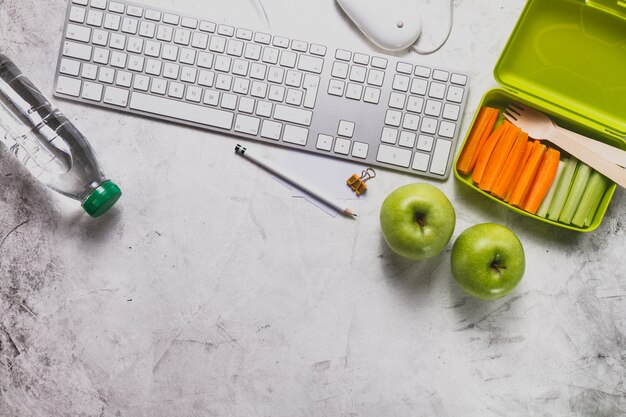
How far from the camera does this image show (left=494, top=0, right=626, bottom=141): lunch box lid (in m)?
0.79

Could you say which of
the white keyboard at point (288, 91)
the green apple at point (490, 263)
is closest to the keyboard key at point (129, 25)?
the white keyboard at point (288, 91)

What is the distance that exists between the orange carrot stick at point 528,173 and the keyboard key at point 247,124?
1.46 ft

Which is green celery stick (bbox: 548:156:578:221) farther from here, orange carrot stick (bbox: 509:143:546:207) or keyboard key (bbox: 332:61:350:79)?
keyboard key (bbox: 332:61:350:79)

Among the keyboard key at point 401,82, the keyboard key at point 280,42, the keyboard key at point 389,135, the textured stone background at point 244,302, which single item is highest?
the keyboard key at point 280,42

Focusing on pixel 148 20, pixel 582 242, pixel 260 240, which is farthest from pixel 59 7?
pixel 582 242

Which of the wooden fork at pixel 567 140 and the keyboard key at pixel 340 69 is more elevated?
the keyboard key at pixel 340 69

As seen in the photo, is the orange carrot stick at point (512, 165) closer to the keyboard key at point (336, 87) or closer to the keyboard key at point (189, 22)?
the keyboard key at point (336, 87)

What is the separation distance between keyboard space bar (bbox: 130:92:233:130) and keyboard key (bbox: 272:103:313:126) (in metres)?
0.08

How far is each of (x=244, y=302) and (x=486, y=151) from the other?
483 mm

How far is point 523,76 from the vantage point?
85 centimetres

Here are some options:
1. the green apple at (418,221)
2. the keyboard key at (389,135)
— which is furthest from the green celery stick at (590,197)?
the keyboard key at (389,135)

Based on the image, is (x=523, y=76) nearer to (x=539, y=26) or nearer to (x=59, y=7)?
(x=539, y=26)

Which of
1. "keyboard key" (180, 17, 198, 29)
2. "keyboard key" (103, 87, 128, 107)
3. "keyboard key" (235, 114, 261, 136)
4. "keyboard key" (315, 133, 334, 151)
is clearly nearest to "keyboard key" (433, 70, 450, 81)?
"keyboard key" (315, 133, 334, 151)

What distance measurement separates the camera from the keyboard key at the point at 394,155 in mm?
863
